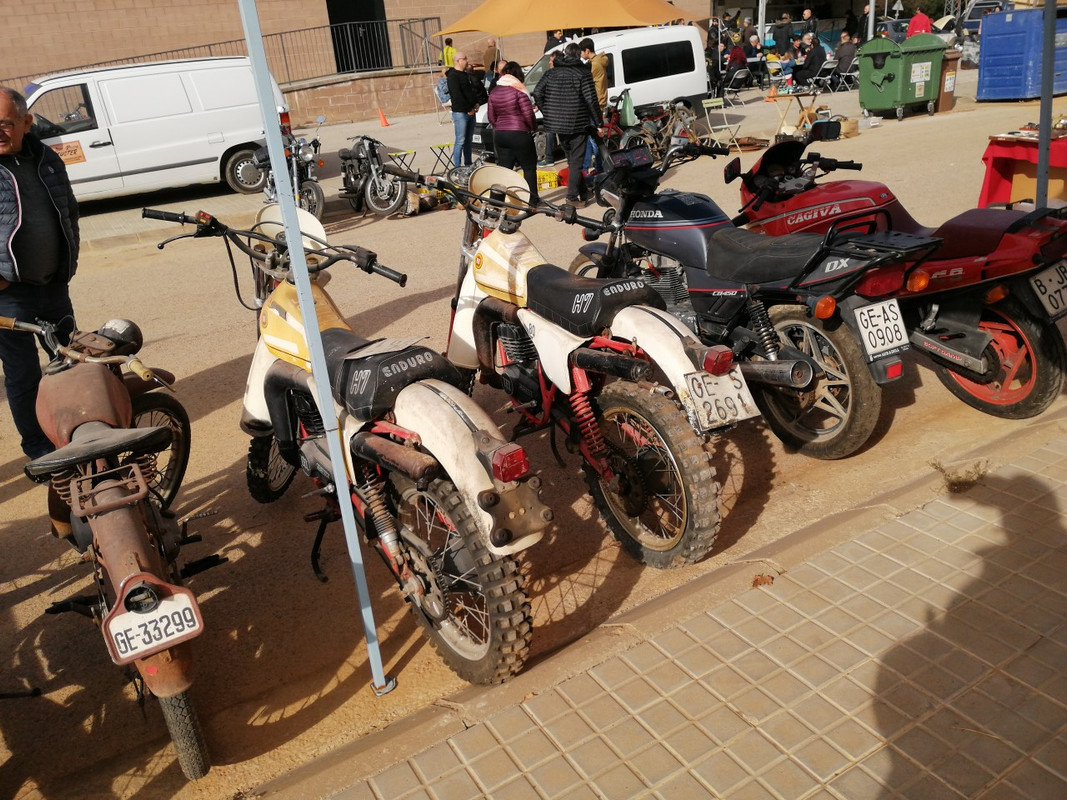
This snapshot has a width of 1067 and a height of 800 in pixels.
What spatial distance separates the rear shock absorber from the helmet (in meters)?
2.94

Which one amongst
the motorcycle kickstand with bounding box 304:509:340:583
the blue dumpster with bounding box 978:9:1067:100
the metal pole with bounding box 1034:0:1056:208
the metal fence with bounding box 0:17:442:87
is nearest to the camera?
the motorcycle kickstand with bounding box 304:509:340:583

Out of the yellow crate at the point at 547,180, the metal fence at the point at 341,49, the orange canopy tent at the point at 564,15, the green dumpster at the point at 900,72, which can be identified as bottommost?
the yellow crate at the point at 547,180

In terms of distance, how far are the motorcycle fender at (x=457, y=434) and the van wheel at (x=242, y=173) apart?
460 inches

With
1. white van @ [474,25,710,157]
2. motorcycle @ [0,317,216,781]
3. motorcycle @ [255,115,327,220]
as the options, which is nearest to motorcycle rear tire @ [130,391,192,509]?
motorcycle @ [0,317,216,781]

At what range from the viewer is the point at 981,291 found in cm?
449

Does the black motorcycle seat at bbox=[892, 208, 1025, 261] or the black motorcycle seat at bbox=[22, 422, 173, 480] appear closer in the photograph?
the black motorcycle seat at bbox=[22, 422, 173, 480]

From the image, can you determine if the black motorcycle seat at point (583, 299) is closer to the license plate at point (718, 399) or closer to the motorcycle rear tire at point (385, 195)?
the license plate at point (718, 399)

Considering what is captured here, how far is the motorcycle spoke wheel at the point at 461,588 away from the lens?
283 cm

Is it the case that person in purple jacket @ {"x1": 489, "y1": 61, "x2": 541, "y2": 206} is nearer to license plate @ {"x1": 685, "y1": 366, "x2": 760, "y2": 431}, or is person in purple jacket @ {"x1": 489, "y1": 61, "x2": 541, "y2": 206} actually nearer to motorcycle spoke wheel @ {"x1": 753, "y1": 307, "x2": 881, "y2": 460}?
motorcycle spoke wheel @ {"x1": 753, "y1": 307, "x2": 881, "y2": 460}

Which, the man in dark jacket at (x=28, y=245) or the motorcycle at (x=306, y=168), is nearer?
the man in dark jacket at (x=28, y=245)

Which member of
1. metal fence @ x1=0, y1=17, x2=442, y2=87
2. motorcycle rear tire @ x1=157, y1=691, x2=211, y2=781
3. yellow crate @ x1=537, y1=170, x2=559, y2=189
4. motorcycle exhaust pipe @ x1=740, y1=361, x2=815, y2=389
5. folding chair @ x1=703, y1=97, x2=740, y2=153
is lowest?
motorcycle rear tire @ x1=157, y1=691, x2=211, y2=781

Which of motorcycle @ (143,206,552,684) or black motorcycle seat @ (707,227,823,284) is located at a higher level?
black motorcycle seat @ (707,227,823,284)

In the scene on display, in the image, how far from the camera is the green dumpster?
1587cm

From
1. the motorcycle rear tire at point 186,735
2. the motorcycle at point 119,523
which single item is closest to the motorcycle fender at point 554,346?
the motorcycle at point 119,523
